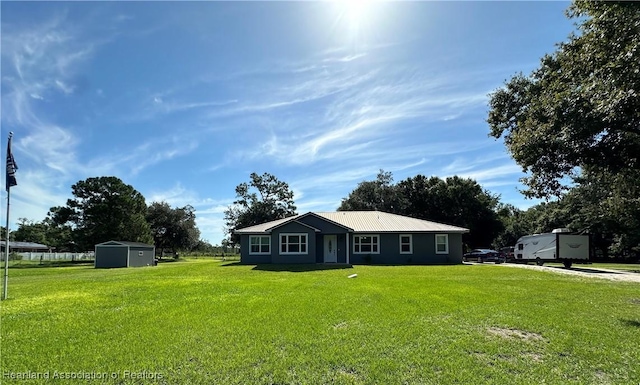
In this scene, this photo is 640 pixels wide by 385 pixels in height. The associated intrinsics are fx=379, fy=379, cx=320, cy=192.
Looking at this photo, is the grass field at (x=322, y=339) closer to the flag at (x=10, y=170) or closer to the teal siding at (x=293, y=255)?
the flag at (x=10, y=170)

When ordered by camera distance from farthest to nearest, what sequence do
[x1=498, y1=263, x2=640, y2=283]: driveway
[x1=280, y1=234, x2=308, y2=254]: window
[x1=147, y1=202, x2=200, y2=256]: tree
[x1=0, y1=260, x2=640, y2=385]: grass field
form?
[x1=147, y1=202, x2=200, y2=256]: tree, [x1=280, y1=234, x2=308, y2=254]: window, [x1=498, y1=263, x2=640, y2=283]: driveway, [x1=0, y1=260, x2=640, y2=385]: grass field

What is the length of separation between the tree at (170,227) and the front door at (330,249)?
3998cm

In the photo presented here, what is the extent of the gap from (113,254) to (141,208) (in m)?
18.2

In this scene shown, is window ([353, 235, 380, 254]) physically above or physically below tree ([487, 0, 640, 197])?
below

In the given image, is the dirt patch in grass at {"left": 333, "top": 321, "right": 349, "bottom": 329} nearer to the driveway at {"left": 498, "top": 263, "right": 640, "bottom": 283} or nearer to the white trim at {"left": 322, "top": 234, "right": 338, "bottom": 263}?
the driveway at {"left": 498, "top": 263, "right": 640, "bottom": 283}

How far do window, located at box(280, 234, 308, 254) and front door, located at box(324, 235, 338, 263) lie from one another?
6.69ft

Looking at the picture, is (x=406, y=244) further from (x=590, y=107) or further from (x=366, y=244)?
(x=590, y=107)

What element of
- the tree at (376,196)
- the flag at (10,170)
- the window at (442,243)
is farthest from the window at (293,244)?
the tree at (376,196)

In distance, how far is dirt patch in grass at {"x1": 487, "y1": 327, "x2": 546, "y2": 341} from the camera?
6.46 metres

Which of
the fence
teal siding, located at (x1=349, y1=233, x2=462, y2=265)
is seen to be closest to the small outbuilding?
the fence

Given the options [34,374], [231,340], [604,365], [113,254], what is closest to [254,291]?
[231,340]

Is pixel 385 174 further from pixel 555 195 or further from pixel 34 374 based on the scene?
pixel 34 374

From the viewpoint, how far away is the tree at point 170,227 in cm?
6028

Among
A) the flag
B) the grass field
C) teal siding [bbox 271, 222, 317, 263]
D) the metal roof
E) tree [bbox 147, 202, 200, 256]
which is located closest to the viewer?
the grass field
